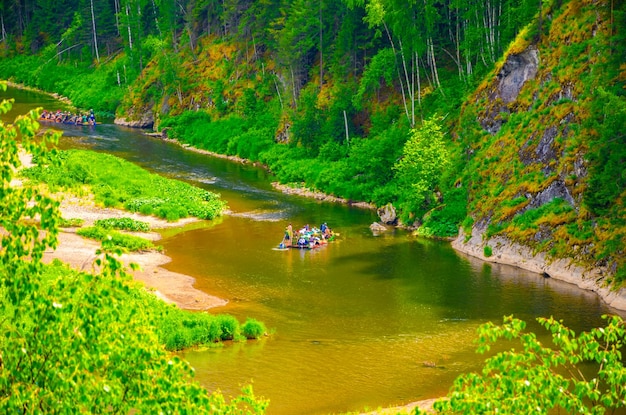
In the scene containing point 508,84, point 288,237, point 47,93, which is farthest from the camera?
point 47,93

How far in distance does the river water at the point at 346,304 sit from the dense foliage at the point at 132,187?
215 cm

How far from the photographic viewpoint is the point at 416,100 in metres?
72.9

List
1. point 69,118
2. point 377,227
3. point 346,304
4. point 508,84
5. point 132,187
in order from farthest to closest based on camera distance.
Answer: point 69,118 → point 132,187 → point 508,84 → point 377,227 → point 346,304

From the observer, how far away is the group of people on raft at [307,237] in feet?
174

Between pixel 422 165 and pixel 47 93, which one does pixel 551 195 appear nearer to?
pixel 422 165

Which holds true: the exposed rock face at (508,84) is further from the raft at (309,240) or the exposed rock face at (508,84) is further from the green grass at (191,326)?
the green grass at (191,326)

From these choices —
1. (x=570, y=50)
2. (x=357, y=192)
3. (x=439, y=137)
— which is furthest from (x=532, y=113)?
(x=357, y=192)

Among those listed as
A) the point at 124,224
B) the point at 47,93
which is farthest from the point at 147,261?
the point at 47,93

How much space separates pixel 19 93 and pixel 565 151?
308 ft

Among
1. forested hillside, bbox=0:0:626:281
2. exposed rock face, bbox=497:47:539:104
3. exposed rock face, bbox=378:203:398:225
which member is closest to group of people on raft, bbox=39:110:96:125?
forested hillside, bbox=0:0:626:281

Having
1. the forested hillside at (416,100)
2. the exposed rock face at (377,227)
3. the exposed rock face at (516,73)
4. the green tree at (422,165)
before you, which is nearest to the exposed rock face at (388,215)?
the forested hillside at (416,100)

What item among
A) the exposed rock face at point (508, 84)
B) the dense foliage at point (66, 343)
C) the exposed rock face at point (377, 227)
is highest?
the exposed rock face at point (508, 84)

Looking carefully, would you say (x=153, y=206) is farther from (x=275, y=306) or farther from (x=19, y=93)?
(x=19, y=93)

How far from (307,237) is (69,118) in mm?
58071
